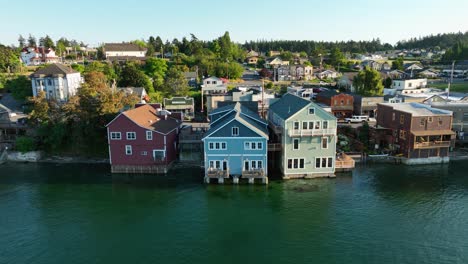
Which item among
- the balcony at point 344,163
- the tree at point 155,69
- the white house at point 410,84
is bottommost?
the balcony at point 344,163

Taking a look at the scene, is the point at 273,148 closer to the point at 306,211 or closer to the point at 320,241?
the point at 306,211

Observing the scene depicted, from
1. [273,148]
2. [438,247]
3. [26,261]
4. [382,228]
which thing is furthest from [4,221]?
[438,247]

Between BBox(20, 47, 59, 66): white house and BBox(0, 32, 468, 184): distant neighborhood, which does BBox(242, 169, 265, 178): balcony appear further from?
BBox(20, 47, 59, 66): white house

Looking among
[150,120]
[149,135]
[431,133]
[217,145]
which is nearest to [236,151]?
[217,145]

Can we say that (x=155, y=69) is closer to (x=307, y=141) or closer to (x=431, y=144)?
(x=307, y=141)

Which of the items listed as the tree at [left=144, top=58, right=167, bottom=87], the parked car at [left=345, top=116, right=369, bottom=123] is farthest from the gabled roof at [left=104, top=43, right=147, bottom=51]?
the parked car at [left=345, top=116, right=369, bottom=123]

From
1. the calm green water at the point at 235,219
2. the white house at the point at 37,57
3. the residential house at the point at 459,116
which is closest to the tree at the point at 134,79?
the calm green water at the point at 235,219

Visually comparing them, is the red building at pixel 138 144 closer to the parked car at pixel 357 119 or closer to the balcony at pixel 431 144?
the balcony at pixel 431 144
